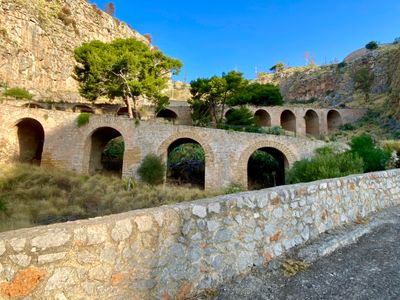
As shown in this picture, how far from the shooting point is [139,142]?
14.7 m

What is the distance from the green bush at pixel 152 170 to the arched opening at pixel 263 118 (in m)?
18.0

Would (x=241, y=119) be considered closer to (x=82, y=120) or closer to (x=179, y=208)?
(x=82, y=120)

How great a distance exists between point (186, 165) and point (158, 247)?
16858 mm

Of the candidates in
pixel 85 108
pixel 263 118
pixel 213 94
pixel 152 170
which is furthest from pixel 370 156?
pixel 85 108

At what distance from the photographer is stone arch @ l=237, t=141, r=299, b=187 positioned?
1435 centimetres

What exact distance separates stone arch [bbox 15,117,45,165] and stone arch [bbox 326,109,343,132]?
3210 cm

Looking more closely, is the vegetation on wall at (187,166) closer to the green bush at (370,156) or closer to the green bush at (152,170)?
the green bush at (152,170)

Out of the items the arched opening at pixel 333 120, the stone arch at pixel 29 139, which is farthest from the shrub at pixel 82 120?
the arched opening at pixel 333 120

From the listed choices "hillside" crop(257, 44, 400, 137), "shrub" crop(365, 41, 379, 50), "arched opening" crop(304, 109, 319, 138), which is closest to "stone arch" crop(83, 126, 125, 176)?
"arched opening" crop(304, 109, 319, 138)

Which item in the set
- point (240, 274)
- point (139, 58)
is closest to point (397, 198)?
point (240, 274)

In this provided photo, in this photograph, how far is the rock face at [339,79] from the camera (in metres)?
35.8

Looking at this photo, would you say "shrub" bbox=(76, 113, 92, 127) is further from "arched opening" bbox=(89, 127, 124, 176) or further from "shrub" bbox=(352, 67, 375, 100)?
"shrub" bbox=(352, 67, 375, 100)

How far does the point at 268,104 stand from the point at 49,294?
103 feet

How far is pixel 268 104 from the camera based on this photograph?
1210 inches
